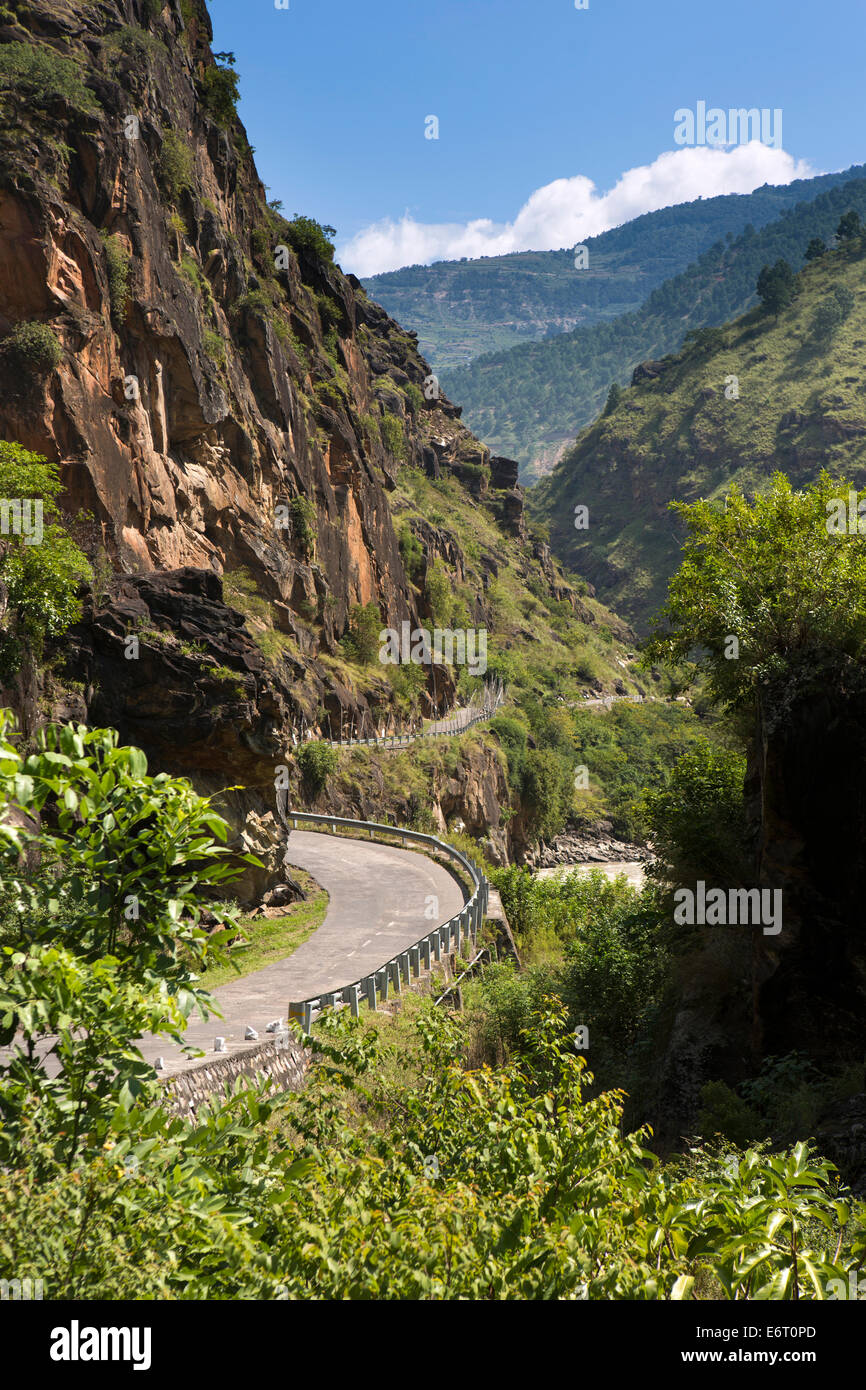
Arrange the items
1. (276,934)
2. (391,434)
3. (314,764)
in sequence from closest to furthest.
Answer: (276,934) < (314,764) < (391,434)

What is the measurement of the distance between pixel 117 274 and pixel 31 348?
6.95m

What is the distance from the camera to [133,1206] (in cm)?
416

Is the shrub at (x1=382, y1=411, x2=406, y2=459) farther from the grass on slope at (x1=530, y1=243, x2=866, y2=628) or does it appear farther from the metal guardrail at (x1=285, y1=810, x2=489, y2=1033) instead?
the grass on slope at (x1=530, y1=243, x2=866, y2=628)

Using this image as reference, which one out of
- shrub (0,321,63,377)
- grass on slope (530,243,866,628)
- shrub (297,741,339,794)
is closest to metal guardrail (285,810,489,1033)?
shrub (297,741,339,794)

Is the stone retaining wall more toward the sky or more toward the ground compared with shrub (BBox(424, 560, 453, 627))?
more toward the ground

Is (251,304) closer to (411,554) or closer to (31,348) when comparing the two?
(31,348)

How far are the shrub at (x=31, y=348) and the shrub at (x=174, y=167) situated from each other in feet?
58.1

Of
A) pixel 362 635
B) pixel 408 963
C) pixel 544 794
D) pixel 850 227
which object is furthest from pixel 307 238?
pixel 850 227

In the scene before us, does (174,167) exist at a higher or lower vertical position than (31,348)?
higher

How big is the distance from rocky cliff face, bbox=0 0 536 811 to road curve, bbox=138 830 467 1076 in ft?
15.2

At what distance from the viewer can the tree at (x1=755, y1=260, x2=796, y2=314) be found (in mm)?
179750

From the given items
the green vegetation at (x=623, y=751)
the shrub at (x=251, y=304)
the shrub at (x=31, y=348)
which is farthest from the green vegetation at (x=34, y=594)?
the green vegetation at (x=623, y=751)

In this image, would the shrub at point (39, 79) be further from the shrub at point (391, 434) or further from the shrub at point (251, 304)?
the shrub at point (391, 434)

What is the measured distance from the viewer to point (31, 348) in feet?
89.9
